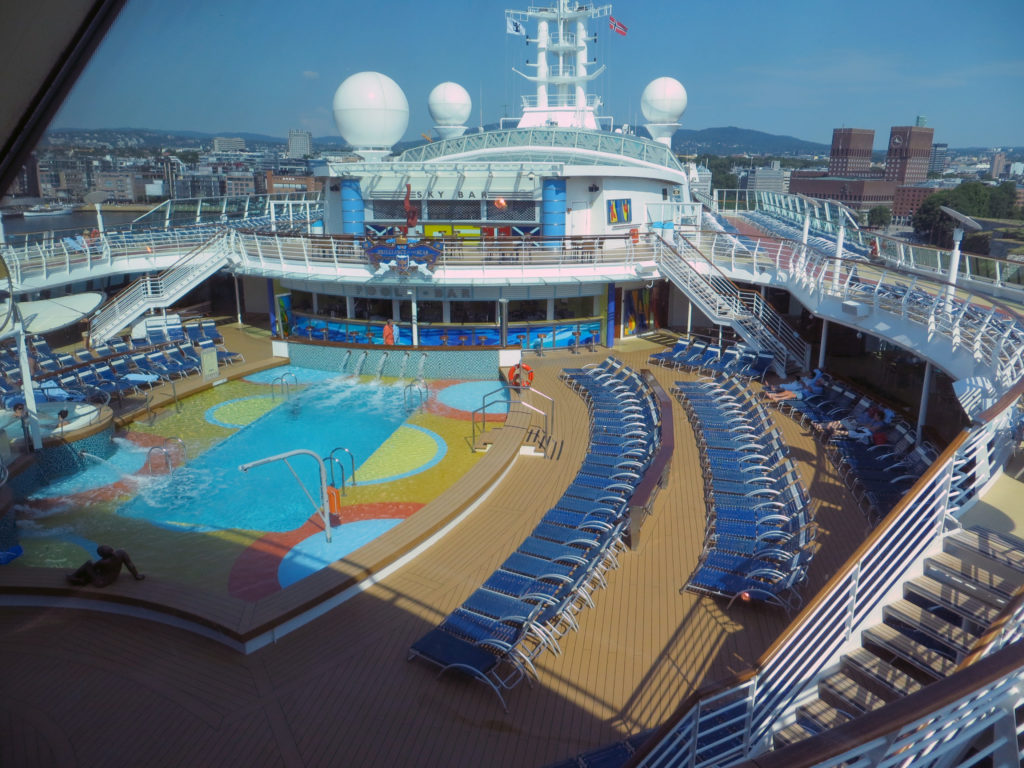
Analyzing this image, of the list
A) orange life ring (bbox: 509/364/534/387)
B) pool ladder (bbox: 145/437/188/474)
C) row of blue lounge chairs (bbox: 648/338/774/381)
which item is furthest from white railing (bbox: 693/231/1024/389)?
pool ladder (bbox: 145/437/188/474)

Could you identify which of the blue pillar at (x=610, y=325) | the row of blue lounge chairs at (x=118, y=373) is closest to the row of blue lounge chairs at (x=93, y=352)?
the row of blue lounge chairs at (x=118, y=373)

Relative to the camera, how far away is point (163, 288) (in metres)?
15.8

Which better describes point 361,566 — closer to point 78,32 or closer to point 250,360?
point 78,32

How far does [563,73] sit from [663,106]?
12.7ft

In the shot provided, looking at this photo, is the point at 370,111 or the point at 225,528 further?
the point at 370,111

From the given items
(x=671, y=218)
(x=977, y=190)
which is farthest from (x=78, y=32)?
(x=671, y=218)

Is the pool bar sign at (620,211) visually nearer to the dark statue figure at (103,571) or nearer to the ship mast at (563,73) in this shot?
the ship mast at (563,73)

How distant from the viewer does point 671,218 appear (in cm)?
1914

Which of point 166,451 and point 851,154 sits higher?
point 851,154

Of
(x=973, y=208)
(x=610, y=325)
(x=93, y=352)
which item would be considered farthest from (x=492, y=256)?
(x=973, y=208)

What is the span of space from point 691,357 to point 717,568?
8.17 m

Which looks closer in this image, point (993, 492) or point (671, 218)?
point (993, 492)

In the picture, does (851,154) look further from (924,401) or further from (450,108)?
(924,401)

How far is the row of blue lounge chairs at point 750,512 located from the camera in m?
6.03
